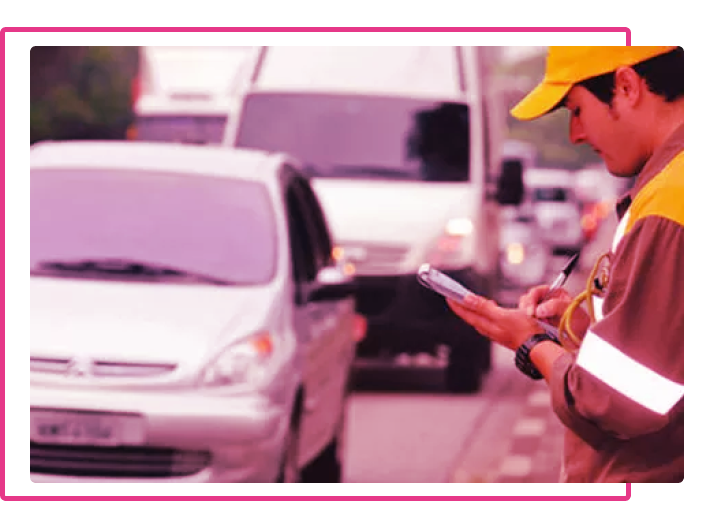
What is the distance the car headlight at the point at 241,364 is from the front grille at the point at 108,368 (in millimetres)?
163

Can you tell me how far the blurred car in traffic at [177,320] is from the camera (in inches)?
296

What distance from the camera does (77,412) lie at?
753cm

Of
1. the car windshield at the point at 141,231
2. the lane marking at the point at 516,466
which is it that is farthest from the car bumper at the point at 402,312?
the car windshield at the point at 141,231

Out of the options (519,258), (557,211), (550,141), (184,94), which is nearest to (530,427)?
(184,94)

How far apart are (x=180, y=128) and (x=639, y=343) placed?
25465mm

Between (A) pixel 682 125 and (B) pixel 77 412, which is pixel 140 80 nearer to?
(B) pixel 77 412

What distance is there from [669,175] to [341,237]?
467 inches

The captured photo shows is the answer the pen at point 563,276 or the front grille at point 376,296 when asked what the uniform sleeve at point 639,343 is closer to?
the pen at point 563,276

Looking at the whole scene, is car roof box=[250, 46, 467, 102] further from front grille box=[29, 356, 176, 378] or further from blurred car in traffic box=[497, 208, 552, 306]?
blurred car in traffic box=[497, 208, 552, 306]

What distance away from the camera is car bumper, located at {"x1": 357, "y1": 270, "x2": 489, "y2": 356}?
15.0 m

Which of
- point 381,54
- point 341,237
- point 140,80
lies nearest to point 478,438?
point 341,237

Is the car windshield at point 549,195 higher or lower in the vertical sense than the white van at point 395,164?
lower

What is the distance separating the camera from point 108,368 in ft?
25.2

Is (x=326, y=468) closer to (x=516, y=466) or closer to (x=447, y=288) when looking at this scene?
(x=516, y=466)
